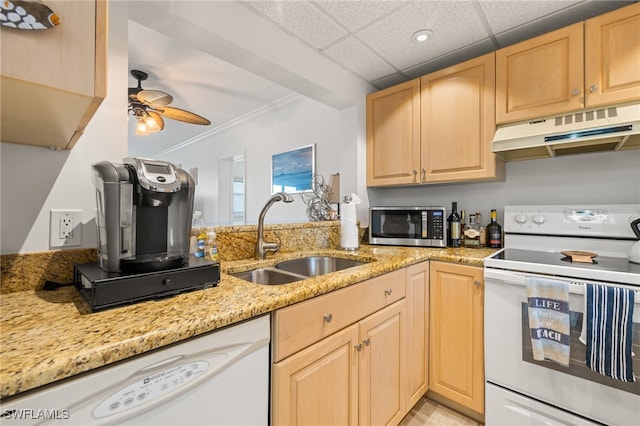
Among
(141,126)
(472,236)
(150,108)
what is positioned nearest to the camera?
(472,236)

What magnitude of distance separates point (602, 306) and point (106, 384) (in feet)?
5.59

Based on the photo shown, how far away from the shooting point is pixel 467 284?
1.61m

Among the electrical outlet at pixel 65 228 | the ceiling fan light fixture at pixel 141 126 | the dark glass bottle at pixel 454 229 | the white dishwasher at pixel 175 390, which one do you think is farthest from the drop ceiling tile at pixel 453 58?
the ceiling fan light fixture at pixel 141 126

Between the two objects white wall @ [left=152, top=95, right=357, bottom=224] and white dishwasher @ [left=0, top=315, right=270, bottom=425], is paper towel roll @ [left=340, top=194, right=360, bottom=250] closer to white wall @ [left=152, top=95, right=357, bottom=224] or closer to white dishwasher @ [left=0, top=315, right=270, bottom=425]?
white wall @ [left=152, top=95, right=357, bottom=224]

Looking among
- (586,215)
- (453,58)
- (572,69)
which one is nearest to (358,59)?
(453,58)

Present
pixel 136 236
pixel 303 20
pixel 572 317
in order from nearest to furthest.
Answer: pixel 136 236 → pixel 572 317 → pixel 303 20

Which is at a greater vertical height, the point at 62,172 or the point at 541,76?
the point at 541,76

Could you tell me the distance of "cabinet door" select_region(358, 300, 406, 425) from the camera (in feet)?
4.07

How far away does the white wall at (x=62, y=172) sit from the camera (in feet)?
3.05

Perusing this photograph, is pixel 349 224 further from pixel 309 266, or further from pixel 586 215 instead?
pixel 586 215

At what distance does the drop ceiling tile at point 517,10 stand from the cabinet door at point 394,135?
1.94 ft

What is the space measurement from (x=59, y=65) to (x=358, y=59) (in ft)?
6.06

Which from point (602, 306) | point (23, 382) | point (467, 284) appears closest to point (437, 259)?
point (467, 284)

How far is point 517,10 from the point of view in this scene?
5.10ft
